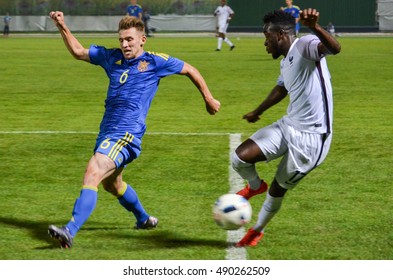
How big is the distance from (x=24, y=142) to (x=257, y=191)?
5.72 meters

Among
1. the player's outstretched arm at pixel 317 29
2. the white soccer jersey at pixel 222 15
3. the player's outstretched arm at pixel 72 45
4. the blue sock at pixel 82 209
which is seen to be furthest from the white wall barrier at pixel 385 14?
the blue sock at pixel 82 209

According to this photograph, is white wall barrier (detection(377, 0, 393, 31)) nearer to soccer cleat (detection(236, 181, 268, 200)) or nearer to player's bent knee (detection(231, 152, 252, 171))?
soccer cleat (detection(236, 181, 268, 200))

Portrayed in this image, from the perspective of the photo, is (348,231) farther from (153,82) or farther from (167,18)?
(167,18)

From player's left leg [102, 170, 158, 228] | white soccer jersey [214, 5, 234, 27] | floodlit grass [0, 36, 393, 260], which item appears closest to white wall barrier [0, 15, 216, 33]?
white soccer jersey [214, 5, 234, 27]

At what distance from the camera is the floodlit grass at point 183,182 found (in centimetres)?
681

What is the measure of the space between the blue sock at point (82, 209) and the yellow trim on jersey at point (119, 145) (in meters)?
0.32

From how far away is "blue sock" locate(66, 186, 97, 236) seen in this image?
6477 millimetres

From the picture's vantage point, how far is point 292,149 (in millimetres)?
6684

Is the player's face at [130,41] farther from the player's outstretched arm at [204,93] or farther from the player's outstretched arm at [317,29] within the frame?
the player's outstretched arm at [317,29]

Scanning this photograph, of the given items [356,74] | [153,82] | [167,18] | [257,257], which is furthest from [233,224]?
[167,18]

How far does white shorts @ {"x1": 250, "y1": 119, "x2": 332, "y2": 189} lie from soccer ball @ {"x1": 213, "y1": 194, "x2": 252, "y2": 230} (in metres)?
0.35
